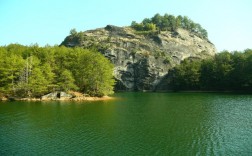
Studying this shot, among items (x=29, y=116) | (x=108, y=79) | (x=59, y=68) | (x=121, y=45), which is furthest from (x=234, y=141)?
(x=121, y=45)

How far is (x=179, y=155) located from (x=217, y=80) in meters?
112

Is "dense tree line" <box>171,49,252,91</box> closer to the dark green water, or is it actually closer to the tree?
the tree

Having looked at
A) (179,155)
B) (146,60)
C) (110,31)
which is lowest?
(179,155)

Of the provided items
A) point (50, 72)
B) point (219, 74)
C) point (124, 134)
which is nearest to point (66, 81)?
point (50, 72)

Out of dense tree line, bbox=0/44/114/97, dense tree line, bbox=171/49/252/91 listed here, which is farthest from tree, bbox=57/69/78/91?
dense tree line, bbox=171/49/252/91

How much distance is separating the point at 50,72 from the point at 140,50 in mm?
83044

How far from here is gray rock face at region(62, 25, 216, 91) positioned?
152000 mm

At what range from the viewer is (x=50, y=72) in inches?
3529

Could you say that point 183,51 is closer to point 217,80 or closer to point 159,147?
point 217,80

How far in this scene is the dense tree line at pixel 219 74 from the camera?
12650 cm

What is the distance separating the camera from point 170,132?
38.8 metres

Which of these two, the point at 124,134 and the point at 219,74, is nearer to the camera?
the point at 124,134

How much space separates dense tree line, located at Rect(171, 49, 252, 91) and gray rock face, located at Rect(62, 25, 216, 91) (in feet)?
39.4

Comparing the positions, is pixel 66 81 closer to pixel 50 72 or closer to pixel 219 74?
pixel 50 72
